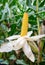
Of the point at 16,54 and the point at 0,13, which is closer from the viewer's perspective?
the point at 16,54

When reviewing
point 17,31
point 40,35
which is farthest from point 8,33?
point 40,35

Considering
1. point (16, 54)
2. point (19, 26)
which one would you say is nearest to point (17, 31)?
point (19, 26)

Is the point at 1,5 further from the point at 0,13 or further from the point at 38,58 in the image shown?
the point at 38,58

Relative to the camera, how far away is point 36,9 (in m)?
0.58

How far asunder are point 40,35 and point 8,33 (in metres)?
0.14

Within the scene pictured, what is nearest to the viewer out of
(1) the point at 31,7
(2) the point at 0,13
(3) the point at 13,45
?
(3) the point at 13,45

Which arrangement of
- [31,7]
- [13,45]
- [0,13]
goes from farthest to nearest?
[0,13], [31,7], [13,45]

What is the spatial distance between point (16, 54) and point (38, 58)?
0.20 ft

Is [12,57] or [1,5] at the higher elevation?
[1,5]

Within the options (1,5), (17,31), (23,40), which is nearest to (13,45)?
(23,40)

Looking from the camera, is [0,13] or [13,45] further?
[0,13]

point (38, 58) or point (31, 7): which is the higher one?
point (31, 7)

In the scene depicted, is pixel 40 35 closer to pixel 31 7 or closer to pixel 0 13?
pixel 31 7

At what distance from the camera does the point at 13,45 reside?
485 millimetres
